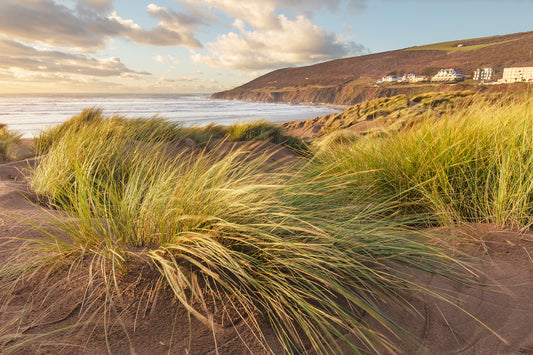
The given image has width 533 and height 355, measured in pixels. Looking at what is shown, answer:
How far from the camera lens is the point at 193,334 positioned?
1.17m

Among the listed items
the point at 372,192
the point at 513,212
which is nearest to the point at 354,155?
the point at 372,192

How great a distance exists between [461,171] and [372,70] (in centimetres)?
5384

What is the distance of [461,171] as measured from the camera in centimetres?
237

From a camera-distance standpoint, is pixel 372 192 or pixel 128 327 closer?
pixel 128 327

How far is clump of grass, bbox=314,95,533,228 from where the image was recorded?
208 cm

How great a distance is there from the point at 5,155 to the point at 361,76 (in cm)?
5202

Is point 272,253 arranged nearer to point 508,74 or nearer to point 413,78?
point 508,74

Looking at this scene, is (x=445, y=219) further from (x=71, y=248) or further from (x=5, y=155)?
(x=5, y=155)

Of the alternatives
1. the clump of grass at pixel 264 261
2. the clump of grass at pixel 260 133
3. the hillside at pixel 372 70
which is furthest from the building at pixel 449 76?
the clump of grass at pixel 264 261

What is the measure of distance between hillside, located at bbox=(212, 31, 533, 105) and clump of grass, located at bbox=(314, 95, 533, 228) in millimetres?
36260

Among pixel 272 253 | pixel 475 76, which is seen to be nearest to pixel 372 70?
pixel 475 76

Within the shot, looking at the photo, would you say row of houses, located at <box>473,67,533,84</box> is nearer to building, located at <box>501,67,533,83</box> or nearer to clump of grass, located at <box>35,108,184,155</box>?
building, located at <box>501,67,533,83</box>

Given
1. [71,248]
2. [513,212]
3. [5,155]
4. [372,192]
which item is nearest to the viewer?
[71,248]

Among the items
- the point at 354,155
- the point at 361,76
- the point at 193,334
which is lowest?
the point at 193,334
